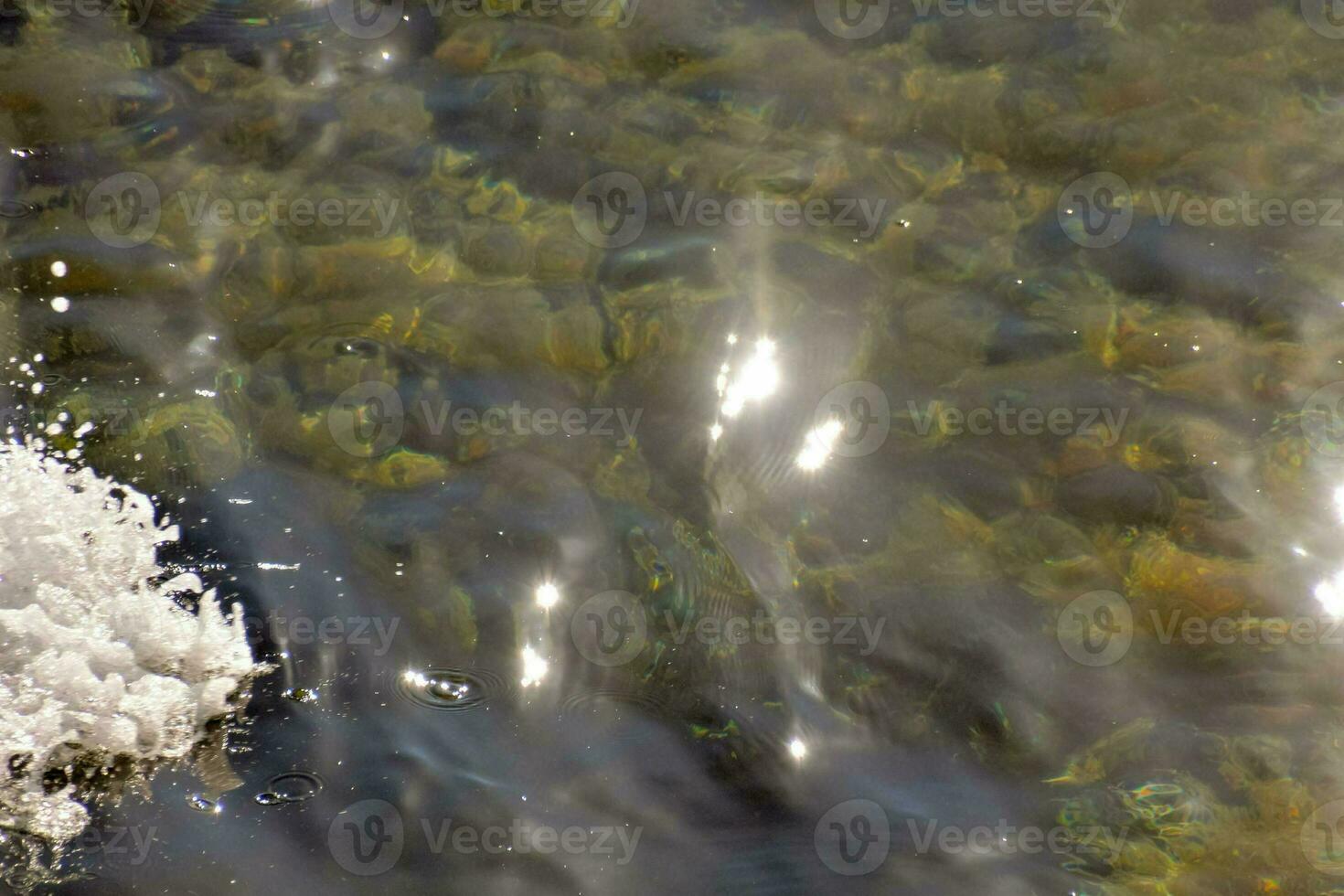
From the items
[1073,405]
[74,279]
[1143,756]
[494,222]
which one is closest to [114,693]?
[74,279]

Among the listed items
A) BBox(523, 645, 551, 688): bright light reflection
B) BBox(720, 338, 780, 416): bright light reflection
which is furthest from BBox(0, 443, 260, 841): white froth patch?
BBox(720, 338, 780, 416): bright light reflection

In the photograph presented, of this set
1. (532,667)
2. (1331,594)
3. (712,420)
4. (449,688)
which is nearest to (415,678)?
(449,688)

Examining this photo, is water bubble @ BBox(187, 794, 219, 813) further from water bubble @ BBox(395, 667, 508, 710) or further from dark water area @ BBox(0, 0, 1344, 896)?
water bubble @ BBox(395, 667, 508, 710)

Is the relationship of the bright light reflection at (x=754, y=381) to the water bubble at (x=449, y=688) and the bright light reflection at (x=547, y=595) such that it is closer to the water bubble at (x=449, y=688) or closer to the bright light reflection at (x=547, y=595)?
the bright light reflection at (x=547, y=595)

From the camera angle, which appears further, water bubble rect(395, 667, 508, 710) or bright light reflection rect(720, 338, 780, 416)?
bright light reflection rect(720, 338, 780, 416)

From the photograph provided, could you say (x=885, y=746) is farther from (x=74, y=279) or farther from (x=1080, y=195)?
(x=74, y=279)

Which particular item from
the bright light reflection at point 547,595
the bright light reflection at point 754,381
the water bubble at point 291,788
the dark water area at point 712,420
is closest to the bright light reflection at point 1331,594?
the dark water area at point 712,420
